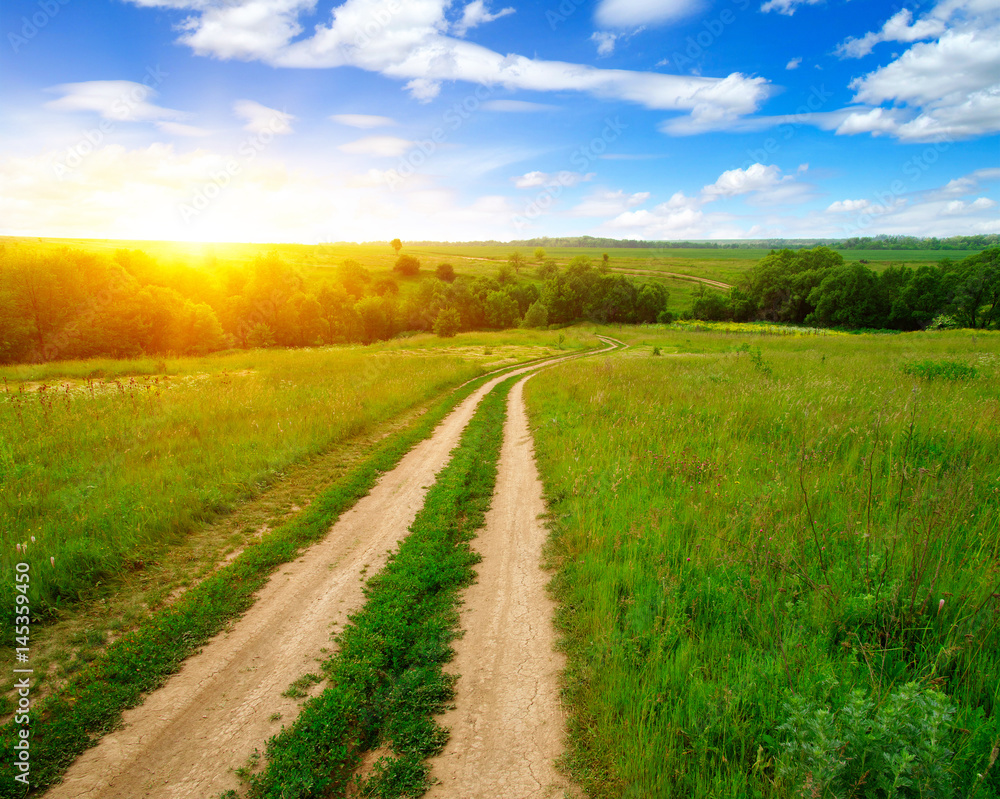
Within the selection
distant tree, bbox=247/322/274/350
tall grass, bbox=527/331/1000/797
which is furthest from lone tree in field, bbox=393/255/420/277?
tall grass, bbox=527/331/1000/797

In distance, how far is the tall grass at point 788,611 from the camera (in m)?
2.90

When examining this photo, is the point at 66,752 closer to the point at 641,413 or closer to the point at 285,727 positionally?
the point at 285,727

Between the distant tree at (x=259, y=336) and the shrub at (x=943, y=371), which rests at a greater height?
the distant tree at (x=259, y=336)

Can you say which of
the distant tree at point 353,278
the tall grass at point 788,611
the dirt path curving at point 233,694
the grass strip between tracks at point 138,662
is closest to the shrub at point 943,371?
the tall grass at point 788,611

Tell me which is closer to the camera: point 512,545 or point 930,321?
point 512,545

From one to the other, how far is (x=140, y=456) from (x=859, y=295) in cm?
10617

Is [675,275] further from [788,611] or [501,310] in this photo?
[788,611]

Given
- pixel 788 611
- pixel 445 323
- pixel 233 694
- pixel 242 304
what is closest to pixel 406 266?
pixel 445 323

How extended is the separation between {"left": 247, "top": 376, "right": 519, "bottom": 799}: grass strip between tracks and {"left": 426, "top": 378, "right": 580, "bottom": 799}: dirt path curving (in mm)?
180

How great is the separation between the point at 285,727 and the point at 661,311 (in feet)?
347

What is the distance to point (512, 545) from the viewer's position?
285 inches

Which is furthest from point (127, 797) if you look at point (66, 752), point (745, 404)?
point (745, 404)

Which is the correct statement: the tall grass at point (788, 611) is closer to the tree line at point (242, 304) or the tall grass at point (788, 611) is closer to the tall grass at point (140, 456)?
the tall grass at point (140, 456)

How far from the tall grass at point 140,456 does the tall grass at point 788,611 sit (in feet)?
21.5
